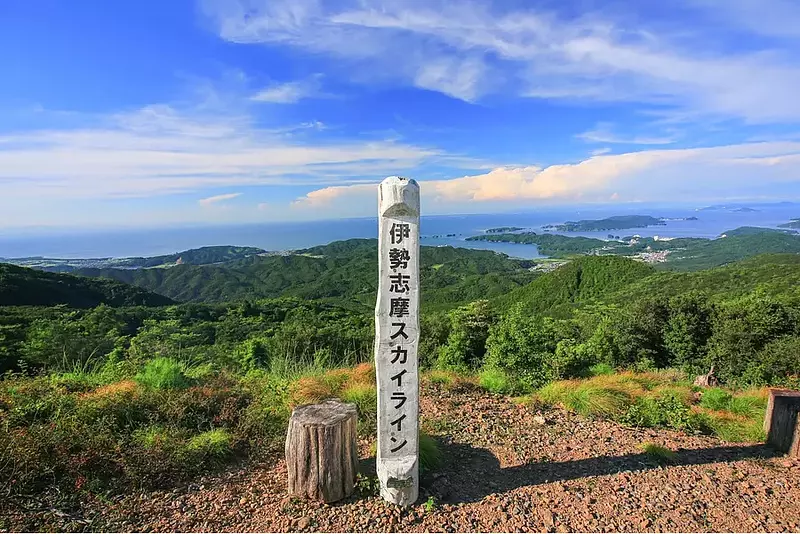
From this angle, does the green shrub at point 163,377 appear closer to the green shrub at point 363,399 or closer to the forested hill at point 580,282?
the green shrub at point 363,399

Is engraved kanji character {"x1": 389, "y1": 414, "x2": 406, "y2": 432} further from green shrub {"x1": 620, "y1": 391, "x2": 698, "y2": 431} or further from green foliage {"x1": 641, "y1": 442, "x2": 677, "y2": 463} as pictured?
green shrub {"x1": 620, "y1": 391, "x2": 698, "y2": 431}

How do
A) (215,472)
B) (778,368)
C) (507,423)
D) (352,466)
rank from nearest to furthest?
1. (352,466)
2. (215,472)
3. (507,423)
4. (778,368)

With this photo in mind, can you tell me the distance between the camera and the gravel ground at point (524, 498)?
3.03 meters

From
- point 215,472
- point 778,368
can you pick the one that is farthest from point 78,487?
point 778,368

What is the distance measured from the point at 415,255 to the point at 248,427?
2656 millimetres

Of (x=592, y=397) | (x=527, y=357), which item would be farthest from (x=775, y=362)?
(x=592, y=397)

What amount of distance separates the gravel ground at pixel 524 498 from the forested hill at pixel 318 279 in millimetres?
40942

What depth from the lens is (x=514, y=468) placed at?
3811mm

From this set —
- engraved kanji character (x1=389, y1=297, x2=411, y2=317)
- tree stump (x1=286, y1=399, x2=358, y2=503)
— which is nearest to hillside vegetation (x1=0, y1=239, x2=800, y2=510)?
tree stump (x1=286, y1=399, x2=358, y2=503)

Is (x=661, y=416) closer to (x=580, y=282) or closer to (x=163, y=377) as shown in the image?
(x=163, y=377)

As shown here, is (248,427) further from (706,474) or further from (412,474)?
(706,474)

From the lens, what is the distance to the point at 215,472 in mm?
3646

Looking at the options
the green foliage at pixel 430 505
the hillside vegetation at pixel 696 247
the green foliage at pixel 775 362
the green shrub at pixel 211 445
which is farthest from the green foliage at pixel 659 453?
the hillside vegetation at pixel 696 247

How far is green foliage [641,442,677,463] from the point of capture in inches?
156
